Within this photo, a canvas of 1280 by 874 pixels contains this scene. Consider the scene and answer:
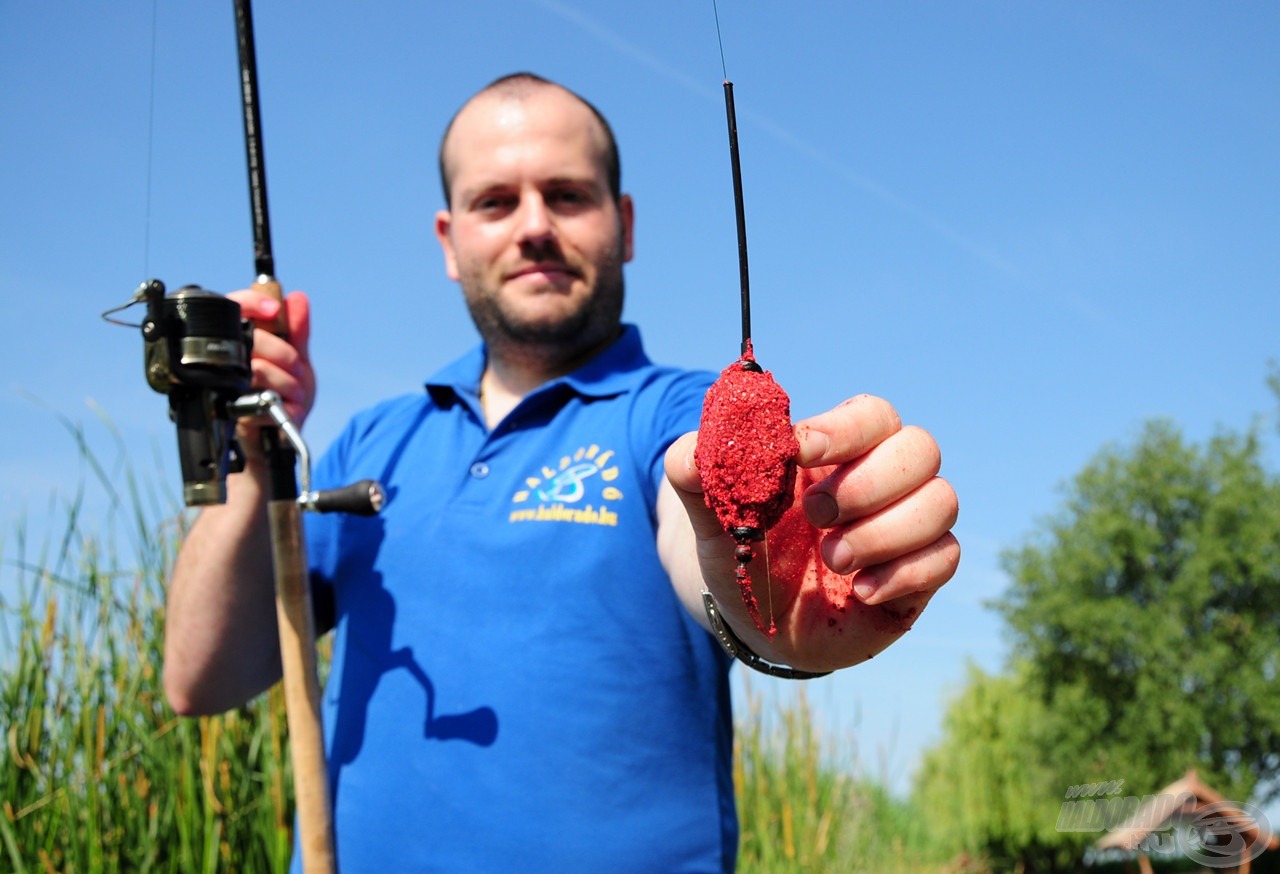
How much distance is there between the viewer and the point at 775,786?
6031 mm

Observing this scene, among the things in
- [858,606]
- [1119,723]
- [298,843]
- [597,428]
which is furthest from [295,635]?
[1119,723]

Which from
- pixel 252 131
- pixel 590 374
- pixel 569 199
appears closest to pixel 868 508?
pixel 590 374

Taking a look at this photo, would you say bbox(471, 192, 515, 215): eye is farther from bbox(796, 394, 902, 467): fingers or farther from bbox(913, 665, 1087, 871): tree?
bbox(913, 665, 1087, 871): tree

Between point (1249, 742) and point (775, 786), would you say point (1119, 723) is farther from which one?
point (775, 786)

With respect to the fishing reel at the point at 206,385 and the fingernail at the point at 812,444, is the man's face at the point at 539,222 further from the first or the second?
the fingernail at the point at 812,444

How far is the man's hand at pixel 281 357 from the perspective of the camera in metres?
2.63

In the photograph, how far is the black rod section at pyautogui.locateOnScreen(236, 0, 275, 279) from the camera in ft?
9.62

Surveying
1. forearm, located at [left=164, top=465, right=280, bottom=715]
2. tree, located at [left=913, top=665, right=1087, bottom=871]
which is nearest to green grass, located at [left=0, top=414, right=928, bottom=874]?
forearm, located at [left=164, top=465, right=280, bottom=715]

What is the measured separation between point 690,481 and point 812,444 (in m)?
0.15

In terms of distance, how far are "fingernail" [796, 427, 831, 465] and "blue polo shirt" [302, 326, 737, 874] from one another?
1144 mm

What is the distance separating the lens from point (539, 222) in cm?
281

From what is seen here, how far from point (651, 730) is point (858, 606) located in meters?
1.02

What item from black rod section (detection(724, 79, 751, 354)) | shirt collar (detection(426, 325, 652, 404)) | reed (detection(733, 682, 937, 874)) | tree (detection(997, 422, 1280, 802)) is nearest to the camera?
black rod section (detection(724, 79, 751, 354))

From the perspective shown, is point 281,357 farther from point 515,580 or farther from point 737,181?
point 737,181
